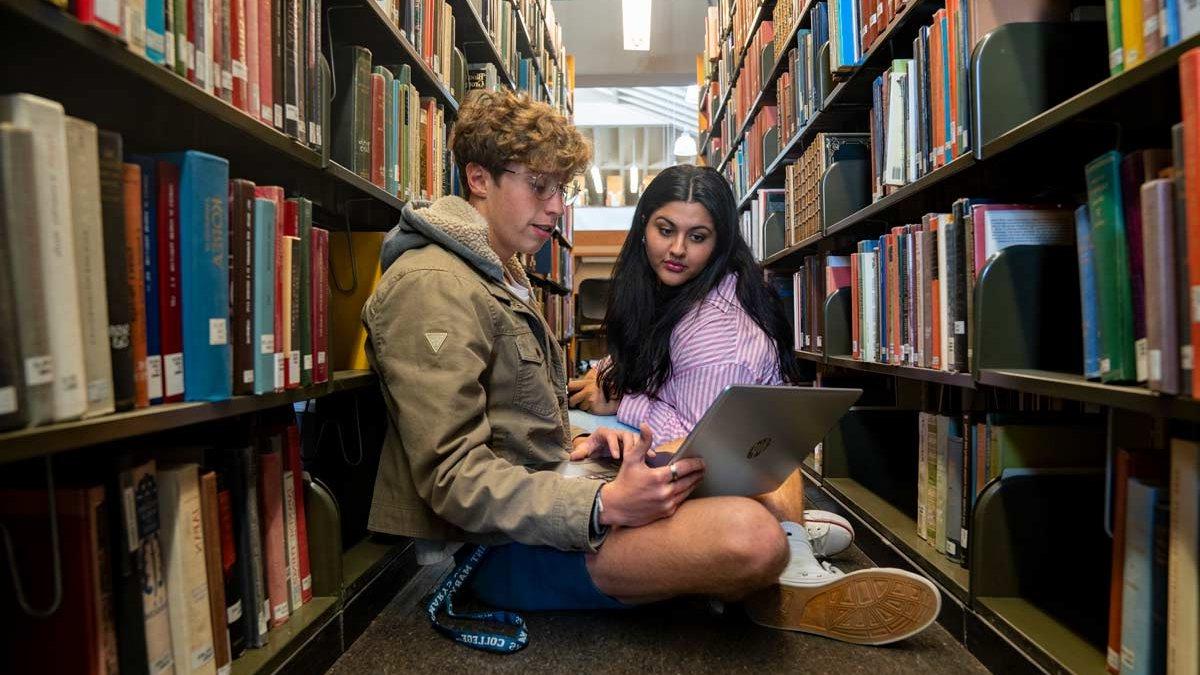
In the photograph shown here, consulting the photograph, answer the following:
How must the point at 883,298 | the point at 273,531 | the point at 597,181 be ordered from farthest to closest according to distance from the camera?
the point at 597,181 → the point at 883,298 → the point at 273,531

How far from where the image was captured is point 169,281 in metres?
0.81

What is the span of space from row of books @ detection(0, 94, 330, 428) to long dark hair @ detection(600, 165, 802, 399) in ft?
3.40

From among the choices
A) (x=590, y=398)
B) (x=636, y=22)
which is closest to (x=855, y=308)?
(x=590, y=398)

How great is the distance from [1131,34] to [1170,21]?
81 millimetres

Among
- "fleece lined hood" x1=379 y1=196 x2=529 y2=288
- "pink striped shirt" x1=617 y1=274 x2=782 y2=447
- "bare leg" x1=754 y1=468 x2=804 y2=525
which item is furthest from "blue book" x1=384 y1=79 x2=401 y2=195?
"bare leg" x1=754 y1=468 x2=804 y2=525

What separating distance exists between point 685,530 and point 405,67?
1.24 meters

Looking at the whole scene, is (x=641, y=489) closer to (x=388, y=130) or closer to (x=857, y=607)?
(x=857, y=607)

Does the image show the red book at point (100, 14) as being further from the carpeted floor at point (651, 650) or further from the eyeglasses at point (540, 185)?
the carpeted floor at point (651, 650)

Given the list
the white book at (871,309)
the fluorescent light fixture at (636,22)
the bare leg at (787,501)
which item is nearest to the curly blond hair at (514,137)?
the bare leg at (787,501)

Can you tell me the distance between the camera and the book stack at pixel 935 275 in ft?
4.04

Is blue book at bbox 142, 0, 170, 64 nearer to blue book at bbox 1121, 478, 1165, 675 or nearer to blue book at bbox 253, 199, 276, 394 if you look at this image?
blue book at bbox 253, 199, 276, 394

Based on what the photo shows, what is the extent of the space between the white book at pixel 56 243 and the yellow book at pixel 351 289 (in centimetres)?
79

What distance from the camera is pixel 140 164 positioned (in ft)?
2.55

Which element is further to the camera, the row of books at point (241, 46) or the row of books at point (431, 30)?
the row of books at point (431, 30)
